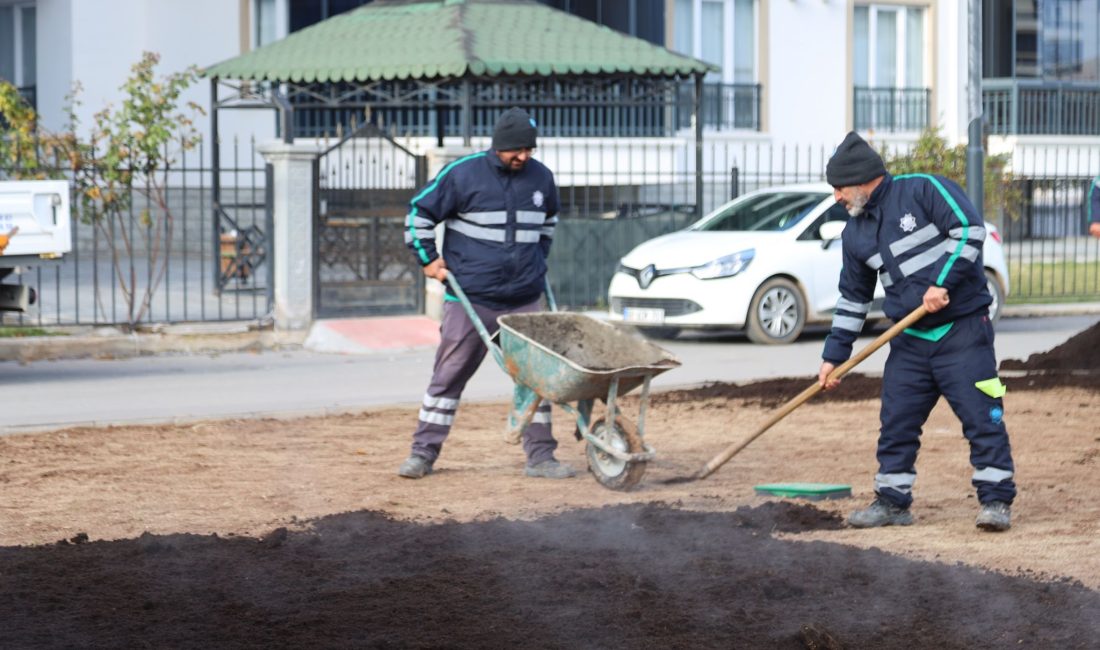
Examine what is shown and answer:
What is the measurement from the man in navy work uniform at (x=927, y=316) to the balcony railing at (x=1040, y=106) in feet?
81.5

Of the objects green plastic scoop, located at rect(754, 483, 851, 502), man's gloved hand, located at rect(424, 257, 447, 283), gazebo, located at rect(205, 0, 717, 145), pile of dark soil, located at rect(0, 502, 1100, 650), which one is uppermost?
gazebo, located at rect(205, 0, 717, 145)

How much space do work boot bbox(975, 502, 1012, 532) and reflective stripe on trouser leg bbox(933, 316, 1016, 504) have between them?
31 millimetres

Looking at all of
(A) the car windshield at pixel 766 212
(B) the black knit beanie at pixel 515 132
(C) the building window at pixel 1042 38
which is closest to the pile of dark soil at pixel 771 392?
(B) the black knit beanie at pixel 515 132

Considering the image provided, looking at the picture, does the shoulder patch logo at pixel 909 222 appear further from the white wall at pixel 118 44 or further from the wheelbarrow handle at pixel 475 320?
the white wall at pixel 118 44

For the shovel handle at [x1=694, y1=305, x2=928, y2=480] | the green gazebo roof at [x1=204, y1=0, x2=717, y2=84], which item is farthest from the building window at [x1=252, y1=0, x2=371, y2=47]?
the shovel handle at [x1=694, y1=305, x2=928, y2=480]

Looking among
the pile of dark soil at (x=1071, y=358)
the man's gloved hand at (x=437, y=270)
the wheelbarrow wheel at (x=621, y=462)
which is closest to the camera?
the wheelbarrow wheel at (x=621, y=462)

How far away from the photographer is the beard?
7527mm

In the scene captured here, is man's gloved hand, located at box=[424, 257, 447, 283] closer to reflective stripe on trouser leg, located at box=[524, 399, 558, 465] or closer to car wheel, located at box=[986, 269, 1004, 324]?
reflective stripe on trouser leg, located at box=[524, 399, 558, 465]

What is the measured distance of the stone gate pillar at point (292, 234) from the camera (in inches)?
671

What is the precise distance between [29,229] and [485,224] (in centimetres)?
570

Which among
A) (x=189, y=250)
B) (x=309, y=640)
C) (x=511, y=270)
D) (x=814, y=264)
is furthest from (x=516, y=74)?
(x=309, y=640)

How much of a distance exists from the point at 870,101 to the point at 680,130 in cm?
414

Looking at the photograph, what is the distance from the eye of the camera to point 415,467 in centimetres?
909

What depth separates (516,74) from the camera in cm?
1923
